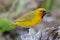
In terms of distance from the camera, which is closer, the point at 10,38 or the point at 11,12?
the point at 10,38

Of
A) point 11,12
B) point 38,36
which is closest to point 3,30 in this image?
point 11,12

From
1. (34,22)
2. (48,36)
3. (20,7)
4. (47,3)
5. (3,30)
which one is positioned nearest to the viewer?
(48,36)

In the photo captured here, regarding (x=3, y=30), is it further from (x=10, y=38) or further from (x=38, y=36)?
(x=38, y=36)

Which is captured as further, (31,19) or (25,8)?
(25,8)

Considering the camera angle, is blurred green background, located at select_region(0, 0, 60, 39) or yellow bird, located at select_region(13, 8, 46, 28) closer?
yellow bird, located at select_region(13, 8, 46, 28)

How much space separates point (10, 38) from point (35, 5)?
3.86 ft

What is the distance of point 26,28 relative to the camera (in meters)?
2.65

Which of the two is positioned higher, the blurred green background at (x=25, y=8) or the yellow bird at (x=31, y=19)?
the yellow bird at (x=31, y=19)

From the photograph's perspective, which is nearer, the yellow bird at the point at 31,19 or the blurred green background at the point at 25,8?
the yellow bird at the point at 31,19

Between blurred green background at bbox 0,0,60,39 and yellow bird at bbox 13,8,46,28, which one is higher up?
yellow bird at bbox 13,8,46,28

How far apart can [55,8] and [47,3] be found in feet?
1.69

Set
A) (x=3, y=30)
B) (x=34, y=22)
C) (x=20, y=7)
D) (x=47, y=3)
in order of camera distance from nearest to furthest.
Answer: (x=34, y=22) < (x=3, y=30) < (x=47, y=3) < (x=20, y=7)

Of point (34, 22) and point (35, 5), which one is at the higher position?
point (34, 22)

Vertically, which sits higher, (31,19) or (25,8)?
(31,19)
